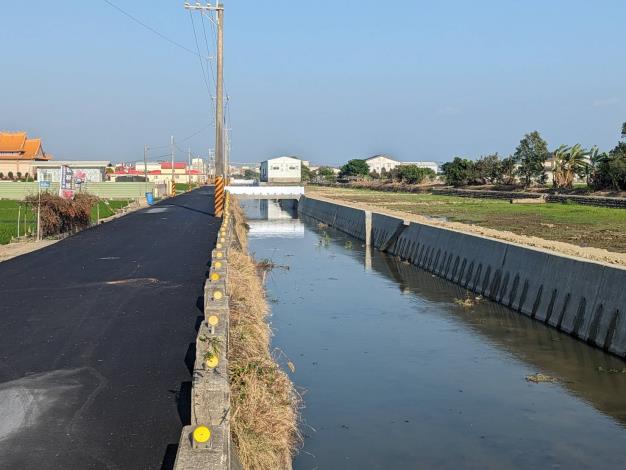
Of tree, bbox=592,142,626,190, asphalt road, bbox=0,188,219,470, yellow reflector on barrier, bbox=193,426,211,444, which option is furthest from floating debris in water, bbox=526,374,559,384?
tree, bbox=592,142,626,190

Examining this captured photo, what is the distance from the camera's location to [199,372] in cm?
793

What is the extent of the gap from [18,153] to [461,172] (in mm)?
65885

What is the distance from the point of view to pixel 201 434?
234 inches

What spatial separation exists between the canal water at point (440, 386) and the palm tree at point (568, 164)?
204 feet

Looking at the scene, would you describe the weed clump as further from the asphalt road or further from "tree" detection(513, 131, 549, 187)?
"tree" detection(513, 131, 549, 187)

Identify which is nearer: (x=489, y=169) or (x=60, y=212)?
(x=60, y=212)

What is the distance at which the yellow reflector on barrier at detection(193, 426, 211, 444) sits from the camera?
591cm

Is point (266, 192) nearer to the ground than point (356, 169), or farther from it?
farther from it

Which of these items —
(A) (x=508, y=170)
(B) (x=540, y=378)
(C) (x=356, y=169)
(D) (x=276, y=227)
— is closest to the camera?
(B) (x=540, y=378)

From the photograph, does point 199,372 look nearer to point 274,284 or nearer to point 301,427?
point 301,427

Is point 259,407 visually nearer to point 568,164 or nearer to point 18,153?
point 568,164

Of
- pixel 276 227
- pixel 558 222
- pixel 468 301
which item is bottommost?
pixel 276 227

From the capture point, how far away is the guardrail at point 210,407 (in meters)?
5.92

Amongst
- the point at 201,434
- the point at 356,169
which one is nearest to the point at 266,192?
the point at 201,434
